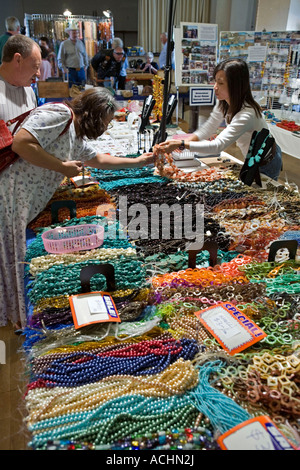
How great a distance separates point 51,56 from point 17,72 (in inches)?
244

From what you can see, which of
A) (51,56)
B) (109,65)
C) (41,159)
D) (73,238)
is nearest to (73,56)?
(51,56)

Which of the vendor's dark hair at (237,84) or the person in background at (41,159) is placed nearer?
the person in background at (41,159)

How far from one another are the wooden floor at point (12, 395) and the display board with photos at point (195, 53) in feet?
11.4

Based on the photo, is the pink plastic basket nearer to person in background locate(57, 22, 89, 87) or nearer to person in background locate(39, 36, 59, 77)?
person in background locate(57, 22, 89, 87)

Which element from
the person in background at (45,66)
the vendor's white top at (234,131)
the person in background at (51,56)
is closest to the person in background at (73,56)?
the person in background at (45,66)

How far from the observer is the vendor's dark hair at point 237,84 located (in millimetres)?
2359

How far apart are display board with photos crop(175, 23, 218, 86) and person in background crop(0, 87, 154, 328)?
9.48 ft

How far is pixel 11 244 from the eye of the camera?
6.48ft

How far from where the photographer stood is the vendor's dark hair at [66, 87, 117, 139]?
6.00 ft

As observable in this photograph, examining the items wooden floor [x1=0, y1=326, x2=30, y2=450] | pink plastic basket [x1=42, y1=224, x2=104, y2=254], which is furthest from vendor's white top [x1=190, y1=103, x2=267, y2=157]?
wooden floor [x1=0, y1=326, x2=30, y2=450]

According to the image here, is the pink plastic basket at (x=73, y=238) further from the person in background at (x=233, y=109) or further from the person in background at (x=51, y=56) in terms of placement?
the person in background at (x=51, y=56)

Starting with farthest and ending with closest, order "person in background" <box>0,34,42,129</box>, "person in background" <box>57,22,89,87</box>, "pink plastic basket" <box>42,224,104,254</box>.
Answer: "person in background" <box>57,22,89,87</box>, "person in background" <box>0,34,42,129</box>, "pink plastic basket" <box>42,224,104,254</box>
